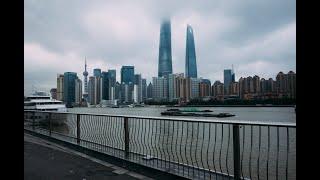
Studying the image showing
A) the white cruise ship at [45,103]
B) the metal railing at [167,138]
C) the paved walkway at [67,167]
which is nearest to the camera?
the metal railing at [167,138]

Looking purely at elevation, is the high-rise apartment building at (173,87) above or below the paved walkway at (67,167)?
above

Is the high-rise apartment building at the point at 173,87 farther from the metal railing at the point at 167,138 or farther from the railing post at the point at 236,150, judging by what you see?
the railing post at the point at 236,150

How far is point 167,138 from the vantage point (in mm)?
9219

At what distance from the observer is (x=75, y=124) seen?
31.5ft

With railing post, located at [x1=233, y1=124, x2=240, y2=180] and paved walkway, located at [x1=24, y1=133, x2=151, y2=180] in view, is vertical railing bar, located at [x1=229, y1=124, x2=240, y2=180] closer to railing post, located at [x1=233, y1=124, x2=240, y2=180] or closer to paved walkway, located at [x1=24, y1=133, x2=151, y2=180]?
railing post, located at [x1=233, y1=124, x2=240, y2=180]

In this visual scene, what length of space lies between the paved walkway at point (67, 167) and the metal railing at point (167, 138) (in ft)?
1.36

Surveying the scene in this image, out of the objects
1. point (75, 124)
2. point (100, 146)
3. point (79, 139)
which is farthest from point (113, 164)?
point (75, 124)

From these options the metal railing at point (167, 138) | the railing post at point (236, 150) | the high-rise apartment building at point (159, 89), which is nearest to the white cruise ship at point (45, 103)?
the high-rise apartment building at point (159, 89)

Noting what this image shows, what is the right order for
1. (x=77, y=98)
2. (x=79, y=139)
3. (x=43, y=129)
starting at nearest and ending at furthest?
(x=79, y=139)
(x=43, y=129)
(x=77, y=98)

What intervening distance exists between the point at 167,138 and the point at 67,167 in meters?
3.63

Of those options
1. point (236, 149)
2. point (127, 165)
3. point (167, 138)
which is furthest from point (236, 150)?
point (167, 138)

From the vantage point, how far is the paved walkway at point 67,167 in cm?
545
